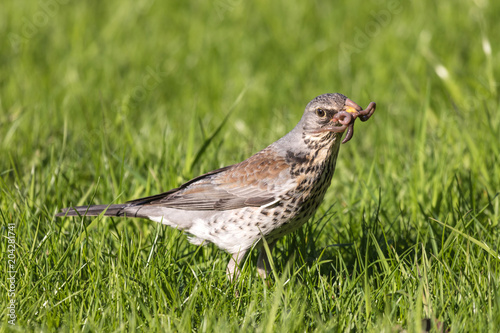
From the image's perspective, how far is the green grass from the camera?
12.2ft

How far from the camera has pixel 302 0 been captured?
1079 cm

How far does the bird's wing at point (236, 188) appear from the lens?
4.32m

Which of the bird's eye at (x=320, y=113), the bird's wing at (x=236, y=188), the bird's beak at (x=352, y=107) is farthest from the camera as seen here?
the bird's wing at (x=236, y=188)

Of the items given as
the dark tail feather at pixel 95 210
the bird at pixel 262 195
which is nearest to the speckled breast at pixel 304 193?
the bird at pixel 262 195

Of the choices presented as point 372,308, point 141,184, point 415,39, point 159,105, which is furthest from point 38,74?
point 372,308

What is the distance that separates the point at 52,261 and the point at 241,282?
1.29 meters

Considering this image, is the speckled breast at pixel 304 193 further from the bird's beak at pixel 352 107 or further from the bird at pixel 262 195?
the bird's beak at pixel 352 107

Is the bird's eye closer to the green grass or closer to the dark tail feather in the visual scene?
the green grass

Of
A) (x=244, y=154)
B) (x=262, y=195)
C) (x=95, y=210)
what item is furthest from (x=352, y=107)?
(x=244, y=154)

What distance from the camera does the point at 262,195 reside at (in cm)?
432

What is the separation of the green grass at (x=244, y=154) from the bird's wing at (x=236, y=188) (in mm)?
300

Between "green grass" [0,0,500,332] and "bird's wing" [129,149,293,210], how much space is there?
300 millimetres

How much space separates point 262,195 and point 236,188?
0.91 ft

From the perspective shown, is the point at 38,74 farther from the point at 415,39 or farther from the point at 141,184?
Answer: the point at 415,39
